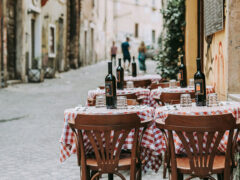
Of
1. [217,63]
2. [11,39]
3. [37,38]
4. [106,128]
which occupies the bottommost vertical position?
[106,128]

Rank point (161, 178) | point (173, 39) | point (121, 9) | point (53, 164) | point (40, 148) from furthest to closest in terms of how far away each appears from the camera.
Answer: point (121, 9) → point (173, 39) → point (40, 148) → point (53, 164) → point (161, 178)

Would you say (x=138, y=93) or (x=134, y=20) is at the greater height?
(x=134, y=20)

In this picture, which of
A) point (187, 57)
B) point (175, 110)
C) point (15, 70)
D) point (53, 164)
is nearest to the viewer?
point (175, 110)

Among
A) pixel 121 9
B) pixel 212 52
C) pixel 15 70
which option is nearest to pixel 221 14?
pixel 212 52

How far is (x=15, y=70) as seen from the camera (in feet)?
57.0

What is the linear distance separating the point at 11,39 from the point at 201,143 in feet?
48.6

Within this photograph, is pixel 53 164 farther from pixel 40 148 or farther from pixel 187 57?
pixel 187 57

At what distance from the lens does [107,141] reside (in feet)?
11.3

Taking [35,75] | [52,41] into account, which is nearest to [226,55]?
[35,75]

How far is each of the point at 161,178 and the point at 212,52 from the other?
3.43 m

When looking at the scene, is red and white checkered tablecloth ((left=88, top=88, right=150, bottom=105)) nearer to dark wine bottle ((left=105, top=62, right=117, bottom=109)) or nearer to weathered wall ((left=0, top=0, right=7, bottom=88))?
dark wine bottle ((left=105, top=62, right=117, bottom=109))

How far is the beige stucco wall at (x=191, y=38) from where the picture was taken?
10.1 m

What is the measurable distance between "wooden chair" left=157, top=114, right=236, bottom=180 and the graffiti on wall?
3127 millimetres

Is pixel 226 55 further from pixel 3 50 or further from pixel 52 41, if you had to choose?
pixel 52 41
